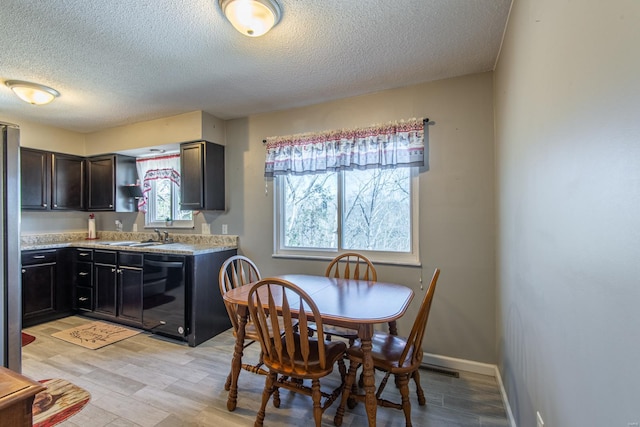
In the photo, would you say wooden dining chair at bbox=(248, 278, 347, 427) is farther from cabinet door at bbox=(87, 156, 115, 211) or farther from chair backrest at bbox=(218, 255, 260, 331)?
cabinet door at bbox=(87, 156, 115, 211)

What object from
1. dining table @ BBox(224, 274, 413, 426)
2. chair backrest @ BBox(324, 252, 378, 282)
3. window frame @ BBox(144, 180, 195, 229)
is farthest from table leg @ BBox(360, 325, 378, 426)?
window frame @ BBox(144, 180, 195, 229)

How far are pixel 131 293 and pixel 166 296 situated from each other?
578 mm

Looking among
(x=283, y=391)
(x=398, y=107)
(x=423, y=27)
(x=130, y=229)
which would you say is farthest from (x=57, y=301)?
(x=423, y=27)

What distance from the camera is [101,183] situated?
4113 millimetres

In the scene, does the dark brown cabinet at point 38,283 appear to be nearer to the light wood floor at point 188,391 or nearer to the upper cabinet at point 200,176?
the light wood floor at point 188,391

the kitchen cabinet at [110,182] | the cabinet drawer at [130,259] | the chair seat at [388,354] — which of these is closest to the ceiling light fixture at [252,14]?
the chair seat at [388,354]

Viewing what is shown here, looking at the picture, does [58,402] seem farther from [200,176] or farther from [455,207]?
[455,207]

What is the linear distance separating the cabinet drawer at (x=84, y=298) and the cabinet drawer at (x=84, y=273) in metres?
0.07

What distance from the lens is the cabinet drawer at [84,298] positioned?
361 centimetres

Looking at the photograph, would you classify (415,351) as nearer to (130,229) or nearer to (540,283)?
(540,283)

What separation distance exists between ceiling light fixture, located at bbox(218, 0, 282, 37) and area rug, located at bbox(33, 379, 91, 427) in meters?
2.71

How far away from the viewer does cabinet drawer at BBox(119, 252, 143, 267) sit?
321 cm

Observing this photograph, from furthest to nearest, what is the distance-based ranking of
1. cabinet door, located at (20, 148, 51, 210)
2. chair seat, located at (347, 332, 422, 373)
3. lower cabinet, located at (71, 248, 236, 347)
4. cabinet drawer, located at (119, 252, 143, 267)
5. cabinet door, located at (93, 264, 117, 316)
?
1. cabinet door, located at (20, 148, 51, 210)
2. cabinet door, located at (93, 264, 117, 316)
3. cabinet drawer, located at (119, 252, 143, 267)
4. lower cabinet, located at (71, 248, 236, 347)
5. chair seat, located at (347, 332, 422, 373)

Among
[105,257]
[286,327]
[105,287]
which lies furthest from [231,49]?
[105,287]
